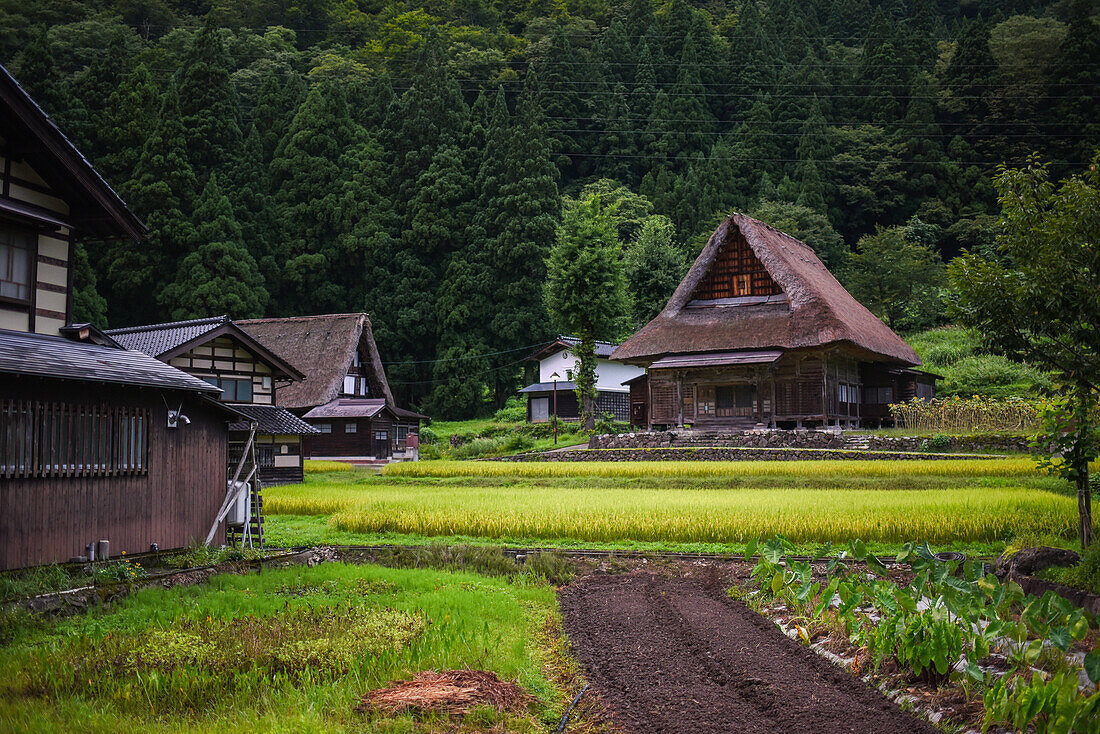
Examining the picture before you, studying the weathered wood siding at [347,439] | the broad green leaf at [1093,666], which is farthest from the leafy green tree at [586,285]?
the broad green leaf at [1093,666]

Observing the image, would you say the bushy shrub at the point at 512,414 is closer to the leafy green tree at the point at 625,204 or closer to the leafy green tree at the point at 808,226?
the leafy green tree at the point at 625,204

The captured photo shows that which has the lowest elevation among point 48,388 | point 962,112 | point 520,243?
point 48,388

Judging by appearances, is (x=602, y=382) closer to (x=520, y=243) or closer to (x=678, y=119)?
(x=520, y=243)

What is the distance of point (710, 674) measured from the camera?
6316 millimetres

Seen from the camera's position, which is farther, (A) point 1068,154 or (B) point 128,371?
(A) point 1068,154

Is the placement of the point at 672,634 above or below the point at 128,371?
below

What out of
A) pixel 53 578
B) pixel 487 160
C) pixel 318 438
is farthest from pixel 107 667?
pixel 487 160

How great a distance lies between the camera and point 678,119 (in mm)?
60500

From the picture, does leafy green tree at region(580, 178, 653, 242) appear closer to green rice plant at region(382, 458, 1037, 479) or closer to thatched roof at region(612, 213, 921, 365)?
thatched roof at region(612, 213, 921, 365)

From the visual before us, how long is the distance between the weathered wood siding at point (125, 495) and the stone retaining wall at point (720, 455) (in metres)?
16.0

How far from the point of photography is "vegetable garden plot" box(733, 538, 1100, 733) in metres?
4.36

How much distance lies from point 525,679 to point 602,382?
3646 cm

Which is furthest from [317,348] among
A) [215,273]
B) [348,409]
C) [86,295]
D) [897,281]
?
[897,281]

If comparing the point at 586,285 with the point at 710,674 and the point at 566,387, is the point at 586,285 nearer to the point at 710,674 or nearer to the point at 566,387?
the point at 566,387
